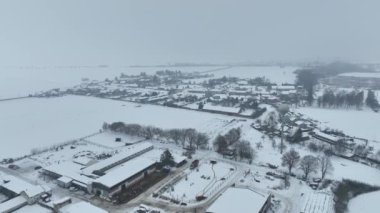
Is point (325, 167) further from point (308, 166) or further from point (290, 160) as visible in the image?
point (290, 160)

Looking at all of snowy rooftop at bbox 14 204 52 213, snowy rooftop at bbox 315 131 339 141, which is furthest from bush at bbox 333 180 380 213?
snowy rooftop at bbox 14 204 52 213

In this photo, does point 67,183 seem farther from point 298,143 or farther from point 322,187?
point 298,143

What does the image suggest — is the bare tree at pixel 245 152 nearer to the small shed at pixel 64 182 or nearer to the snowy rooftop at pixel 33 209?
the small shed at pixel 64 182

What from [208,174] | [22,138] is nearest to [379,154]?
[208,174]

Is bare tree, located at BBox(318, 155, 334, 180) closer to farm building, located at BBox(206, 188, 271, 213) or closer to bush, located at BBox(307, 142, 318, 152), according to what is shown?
bush, located at BBox(307, 142, 318, 152)

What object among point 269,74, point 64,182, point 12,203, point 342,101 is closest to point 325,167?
point 64,182

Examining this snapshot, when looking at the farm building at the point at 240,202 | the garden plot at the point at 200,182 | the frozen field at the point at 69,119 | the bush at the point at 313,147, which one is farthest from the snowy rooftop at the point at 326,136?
the farm building at the point at 240,202
